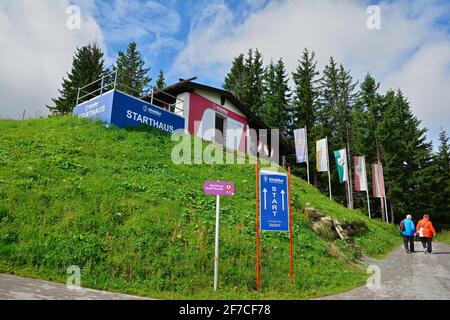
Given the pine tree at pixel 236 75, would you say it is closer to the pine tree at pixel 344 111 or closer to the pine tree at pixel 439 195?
the pine tree at pixel 344 111

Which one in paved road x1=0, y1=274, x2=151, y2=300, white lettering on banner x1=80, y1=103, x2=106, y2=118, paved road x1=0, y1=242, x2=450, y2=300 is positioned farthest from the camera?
white lettering on banner x1=80, y1=103, x2=106, y2=118

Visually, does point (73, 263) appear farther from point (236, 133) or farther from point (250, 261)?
point (236, 133)

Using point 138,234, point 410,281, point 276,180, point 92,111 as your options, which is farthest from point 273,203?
point 92,111

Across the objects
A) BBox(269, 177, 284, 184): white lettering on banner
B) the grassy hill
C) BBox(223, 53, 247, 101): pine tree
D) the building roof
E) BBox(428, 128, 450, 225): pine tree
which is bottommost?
the grassy hill

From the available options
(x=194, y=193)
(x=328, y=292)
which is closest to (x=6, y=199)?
(x=194, y=193)

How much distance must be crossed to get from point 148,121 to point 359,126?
30425 millimetres

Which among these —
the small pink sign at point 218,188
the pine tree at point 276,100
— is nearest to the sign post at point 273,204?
the small pink sign at point 218,188

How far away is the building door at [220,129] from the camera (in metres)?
24.9

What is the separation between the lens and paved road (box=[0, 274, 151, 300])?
17.9ft

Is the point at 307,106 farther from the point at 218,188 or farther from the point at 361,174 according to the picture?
the point at 218,188

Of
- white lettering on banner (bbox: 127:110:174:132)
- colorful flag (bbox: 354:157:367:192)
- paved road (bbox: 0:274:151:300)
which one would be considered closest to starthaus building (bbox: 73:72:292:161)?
white lettering on banner (bbox: 127:110:174:132)

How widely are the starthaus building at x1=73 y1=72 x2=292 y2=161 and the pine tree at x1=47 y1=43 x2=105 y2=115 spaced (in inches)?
720

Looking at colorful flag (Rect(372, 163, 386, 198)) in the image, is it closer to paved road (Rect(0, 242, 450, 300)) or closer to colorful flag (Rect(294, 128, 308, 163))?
colorful flag (Rect(294, 128, 308, 163))

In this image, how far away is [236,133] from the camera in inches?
1040
